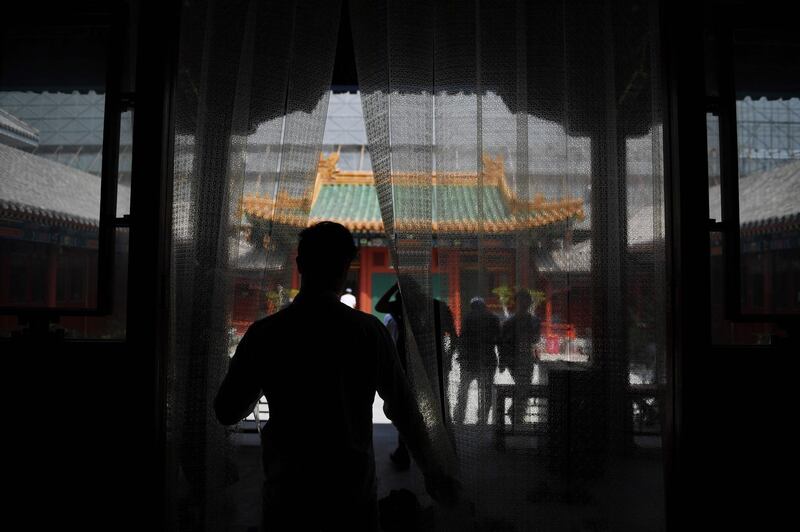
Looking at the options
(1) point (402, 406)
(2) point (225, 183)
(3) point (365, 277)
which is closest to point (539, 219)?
(1) point (402, 406)

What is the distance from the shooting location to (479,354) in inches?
69.9

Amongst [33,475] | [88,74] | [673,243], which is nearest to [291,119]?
[88,74]

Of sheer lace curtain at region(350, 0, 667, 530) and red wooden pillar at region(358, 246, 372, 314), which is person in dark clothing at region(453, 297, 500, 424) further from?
red wooden pillar at region(358, 246, 372, 314)

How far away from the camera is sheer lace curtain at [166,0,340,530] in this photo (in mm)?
1792

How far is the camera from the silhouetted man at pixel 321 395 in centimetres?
124

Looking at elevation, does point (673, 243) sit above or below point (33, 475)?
above

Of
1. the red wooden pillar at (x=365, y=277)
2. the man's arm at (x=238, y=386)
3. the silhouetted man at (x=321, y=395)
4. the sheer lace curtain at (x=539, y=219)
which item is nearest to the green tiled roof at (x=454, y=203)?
the sheer lace curtain at (x=539, y=219)

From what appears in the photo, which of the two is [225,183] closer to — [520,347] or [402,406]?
[402,406]

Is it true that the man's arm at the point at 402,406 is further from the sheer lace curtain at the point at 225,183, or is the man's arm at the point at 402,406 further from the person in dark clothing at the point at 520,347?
the sheer lace curtain at the point at 225,183

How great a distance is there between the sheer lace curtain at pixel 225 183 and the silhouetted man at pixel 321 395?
49cm

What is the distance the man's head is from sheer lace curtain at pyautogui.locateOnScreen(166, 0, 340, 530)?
49 centimetres

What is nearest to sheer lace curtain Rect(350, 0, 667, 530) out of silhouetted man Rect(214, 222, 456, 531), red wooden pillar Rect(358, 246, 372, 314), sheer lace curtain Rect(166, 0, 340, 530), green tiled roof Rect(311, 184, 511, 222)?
green tiled roof Rect(311, 184, 511, 222)

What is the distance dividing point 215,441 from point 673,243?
1.68 m

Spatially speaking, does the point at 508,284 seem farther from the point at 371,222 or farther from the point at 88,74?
the point at 371,222
